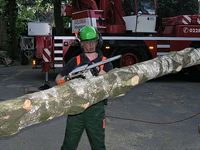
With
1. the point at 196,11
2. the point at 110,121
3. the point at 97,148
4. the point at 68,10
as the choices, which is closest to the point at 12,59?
the point at 68,10

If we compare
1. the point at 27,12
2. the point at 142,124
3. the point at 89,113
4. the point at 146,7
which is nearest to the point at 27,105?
the point at 89,113

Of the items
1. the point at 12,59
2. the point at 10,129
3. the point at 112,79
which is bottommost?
the point at 12,59

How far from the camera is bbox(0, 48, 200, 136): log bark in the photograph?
356 cm

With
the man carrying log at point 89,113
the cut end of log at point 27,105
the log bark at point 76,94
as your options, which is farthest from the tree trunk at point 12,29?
the cut end of log at point 27,105

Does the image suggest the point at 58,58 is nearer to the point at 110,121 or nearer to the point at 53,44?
the point at 53,44

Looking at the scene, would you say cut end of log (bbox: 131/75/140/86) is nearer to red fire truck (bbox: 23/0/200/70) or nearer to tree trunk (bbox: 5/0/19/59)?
red fire truck (bbox: 23/0/200/70)

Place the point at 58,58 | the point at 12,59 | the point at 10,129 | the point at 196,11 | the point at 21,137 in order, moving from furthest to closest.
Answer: the point at 196,11, the point at 12,59, the point at 58,58, the point at 21,137, the point at 10,129

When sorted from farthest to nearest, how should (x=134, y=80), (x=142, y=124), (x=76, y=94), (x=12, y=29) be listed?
(x=12, y=29) < (x=142, y=124) < (x=134, y=80) < (x=76, y=94)

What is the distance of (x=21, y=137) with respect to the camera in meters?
7.31

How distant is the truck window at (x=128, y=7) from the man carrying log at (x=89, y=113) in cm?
1080

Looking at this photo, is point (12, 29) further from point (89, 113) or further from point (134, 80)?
point (134, 80)

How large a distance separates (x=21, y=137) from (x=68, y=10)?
10036 mm

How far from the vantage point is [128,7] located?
15789 millimetres

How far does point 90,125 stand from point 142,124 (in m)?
3.60
